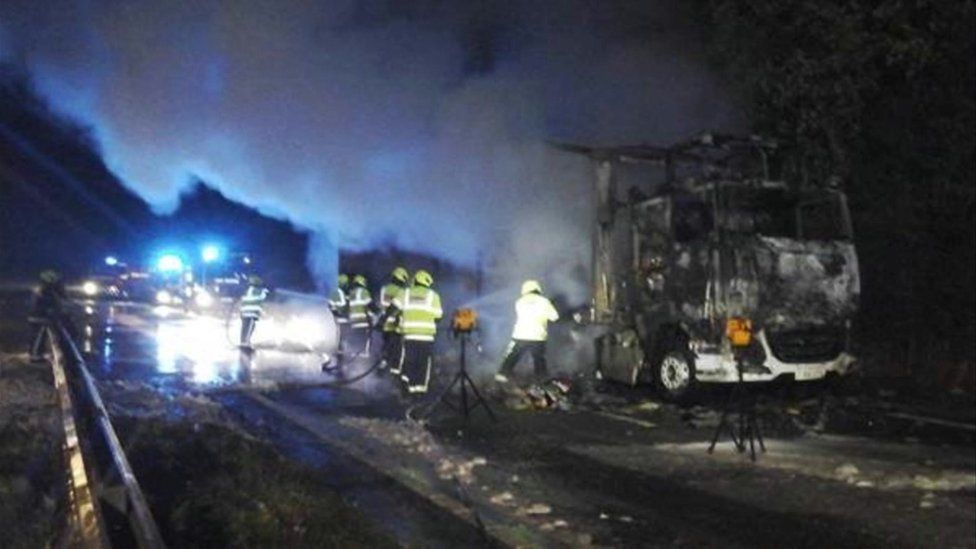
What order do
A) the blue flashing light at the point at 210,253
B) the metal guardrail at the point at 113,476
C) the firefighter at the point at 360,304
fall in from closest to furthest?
the metal guardrail at the point at 113,476 < the firefighter at the point at 360,304 < the blue flashing light at the point at 210,253

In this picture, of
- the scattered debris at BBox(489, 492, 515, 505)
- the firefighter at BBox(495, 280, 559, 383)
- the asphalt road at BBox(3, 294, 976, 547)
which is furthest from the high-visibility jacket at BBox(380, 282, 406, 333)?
the scattered debris at BBox(489, 492, 515, 505)

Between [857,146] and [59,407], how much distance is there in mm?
11215

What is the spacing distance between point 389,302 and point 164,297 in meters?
22.5

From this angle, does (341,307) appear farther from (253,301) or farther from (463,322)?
(463,322)

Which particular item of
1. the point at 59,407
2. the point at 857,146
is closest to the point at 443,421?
the point at 59,407

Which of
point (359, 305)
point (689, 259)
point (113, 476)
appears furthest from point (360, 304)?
point (113, 476)

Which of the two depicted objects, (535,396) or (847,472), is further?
(535,396)

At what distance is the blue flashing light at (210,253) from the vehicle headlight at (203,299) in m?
0.92

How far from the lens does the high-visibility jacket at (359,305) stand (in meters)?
14.5

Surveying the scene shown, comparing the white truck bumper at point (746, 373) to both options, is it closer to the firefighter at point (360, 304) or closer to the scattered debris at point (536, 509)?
the firefighter at point (360, 304)

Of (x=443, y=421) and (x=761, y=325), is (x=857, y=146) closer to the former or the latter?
(x=761, y=325)

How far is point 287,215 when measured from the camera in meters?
14.0

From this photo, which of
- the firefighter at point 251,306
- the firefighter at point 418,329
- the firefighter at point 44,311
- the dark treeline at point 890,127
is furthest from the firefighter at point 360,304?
the dark treeline at point 890,127

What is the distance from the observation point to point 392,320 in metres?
13.3
